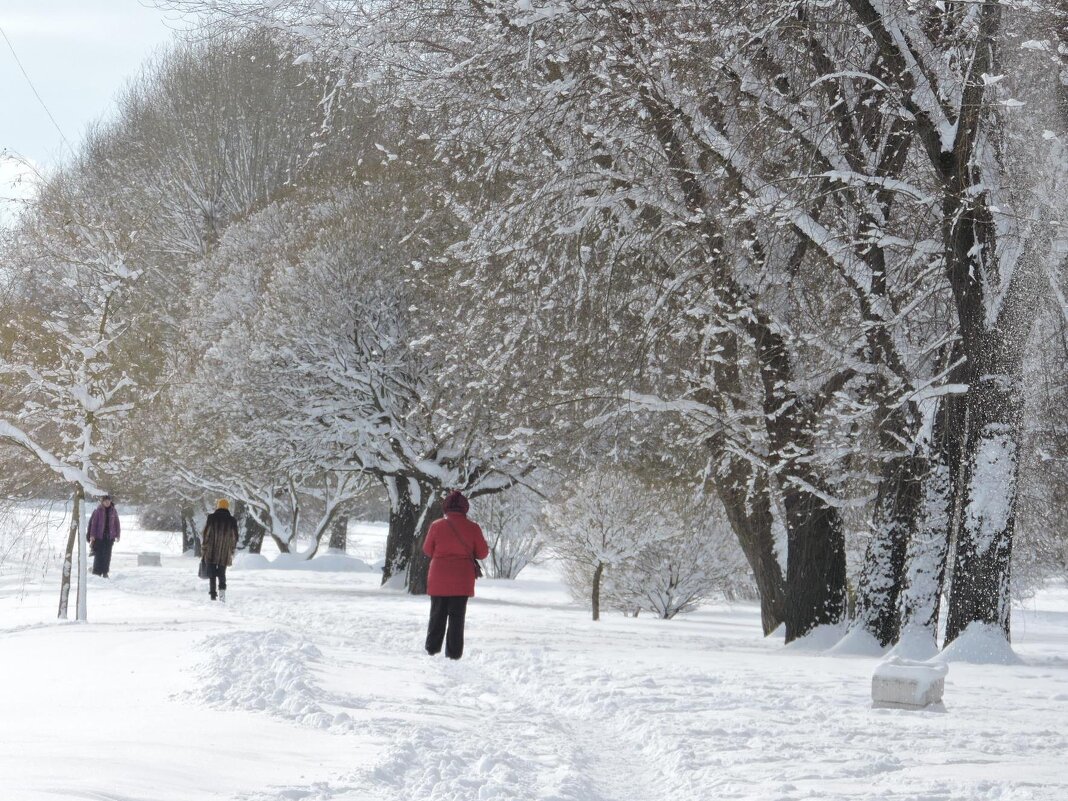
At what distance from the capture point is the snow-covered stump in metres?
8.49

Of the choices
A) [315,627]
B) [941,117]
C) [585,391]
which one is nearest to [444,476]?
[315,627]

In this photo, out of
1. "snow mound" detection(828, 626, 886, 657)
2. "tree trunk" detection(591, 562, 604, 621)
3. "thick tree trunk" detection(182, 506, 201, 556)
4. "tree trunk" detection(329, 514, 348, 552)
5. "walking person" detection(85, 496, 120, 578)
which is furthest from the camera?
"tree trunk" detection(329, 514, 348, 552)

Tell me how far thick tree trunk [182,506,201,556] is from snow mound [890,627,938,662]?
34303 mm

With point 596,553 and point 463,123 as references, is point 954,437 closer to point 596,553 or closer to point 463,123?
point 463,123

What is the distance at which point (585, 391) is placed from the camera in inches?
576

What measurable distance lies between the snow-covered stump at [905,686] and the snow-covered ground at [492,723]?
0.16m

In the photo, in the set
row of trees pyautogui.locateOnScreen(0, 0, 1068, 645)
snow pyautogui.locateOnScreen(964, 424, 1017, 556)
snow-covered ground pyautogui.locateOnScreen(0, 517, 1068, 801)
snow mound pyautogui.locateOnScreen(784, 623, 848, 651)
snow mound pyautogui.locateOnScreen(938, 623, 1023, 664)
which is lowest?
snow-covered ground pyautogui.locateOnScreen(0, 517, 1068, 801)

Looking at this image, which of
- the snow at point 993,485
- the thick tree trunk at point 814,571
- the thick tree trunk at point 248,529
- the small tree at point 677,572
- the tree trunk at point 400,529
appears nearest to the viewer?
the snow at point 993,485

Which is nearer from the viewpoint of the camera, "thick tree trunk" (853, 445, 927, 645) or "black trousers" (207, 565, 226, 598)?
"thick tree trunk" (853, 445, 927, 645)

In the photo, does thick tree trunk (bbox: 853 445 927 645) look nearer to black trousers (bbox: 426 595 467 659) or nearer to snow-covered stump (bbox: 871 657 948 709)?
black trousers (bbox: 426 595 467 659)

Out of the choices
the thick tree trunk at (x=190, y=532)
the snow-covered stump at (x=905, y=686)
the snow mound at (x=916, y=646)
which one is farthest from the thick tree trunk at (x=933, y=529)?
the thick tree trunk at (x=190, y=532)

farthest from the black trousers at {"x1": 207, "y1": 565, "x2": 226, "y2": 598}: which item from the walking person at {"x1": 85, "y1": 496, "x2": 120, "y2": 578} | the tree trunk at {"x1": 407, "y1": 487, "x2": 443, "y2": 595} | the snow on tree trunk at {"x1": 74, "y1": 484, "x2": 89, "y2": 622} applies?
the walking person at {"x1": 85, "y1": 496, "x2": 120, "y2": 578}

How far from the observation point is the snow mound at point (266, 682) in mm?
7781

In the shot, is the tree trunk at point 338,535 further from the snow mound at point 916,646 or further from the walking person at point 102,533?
the snow mound at point 916,646
